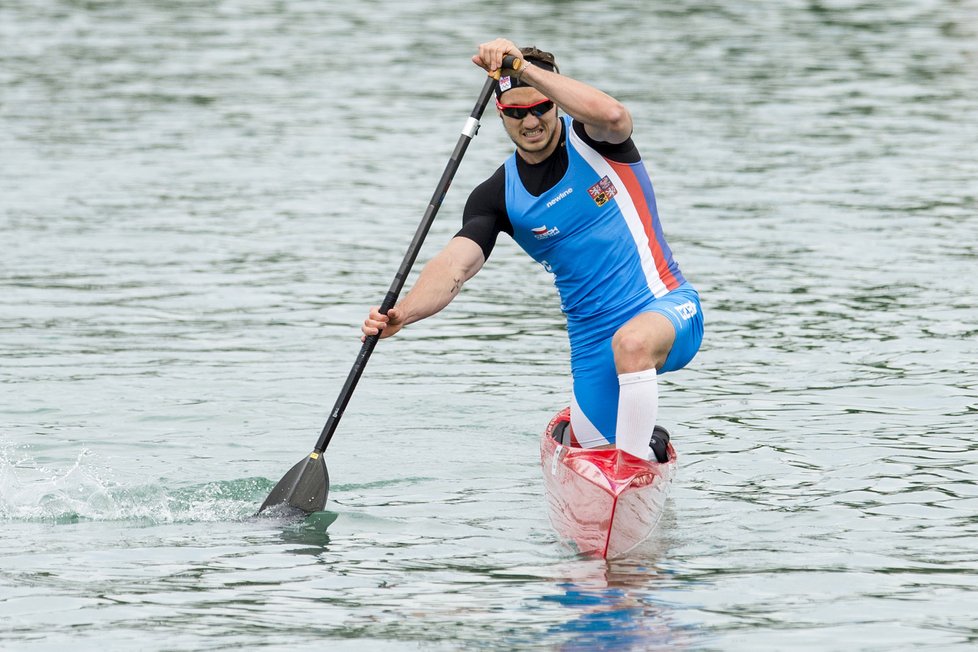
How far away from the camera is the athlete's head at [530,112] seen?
8688 mm

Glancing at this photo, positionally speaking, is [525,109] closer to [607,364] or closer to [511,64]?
[511,64]

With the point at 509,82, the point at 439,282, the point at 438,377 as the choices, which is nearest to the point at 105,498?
the point at 439,282

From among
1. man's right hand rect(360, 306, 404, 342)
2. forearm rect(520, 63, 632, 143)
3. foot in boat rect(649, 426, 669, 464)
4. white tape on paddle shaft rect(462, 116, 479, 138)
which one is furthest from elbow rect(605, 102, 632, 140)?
foot in boat rect(649, 426, 669, 464)

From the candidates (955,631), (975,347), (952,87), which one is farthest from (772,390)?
(952,87)

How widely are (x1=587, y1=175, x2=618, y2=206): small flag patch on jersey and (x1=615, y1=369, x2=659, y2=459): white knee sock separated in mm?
1052

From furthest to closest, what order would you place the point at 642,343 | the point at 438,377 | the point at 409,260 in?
the point at 438,377, the point at 409,260, the point at 642,343

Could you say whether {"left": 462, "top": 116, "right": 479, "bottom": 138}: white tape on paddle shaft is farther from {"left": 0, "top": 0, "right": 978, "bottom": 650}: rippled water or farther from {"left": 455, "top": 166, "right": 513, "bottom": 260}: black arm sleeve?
{"left": 0, "top": 0, "right": 978, "bottom": 650}: rippled water

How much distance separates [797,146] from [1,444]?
46.1 ft

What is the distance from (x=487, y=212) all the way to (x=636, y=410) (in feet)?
5.01

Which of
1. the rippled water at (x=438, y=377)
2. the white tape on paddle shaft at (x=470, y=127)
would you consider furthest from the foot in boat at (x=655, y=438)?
the white tape on paddle shaft at (x=470, y=127)

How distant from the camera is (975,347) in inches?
503

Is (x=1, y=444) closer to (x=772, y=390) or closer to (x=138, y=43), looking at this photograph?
(x=772, y=390)

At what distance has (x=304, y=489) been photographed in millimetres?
9203

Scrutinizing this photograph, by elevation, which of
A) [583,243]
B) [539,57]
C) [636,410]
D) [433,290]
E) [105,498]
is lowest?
[105,498]
